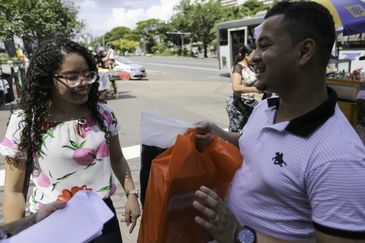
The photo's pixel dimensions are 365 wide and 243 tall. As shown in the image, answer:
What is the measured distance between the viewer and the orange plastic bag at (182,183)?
1.54m

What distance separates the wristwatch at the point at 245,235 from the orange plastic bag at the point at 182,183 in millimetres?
236

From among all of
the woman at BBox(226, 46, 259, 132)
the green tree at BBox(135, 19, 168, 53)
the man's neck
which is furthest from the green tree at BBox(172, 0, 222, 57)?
the man's neck

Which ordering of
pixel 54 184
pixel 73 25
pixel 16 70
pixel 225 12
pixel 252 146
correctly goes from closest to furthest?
pixel 252 146, pixel 54 184, pixel 16 70, pixel 73 25, pixel 225 12

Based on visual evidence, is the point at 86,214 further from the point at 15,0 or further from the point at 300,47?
the point at 15,0

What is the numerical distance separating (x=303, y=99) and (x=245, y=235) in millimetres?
521

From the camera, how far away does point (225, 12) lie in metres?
52.4

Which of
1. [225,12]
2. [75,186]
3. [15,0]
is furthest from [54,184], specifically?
[225,12]

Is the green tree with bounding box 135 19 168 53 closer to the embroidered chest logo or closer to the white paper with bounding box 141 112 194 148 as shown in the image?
the white paper with bounding box 141 112 194 148

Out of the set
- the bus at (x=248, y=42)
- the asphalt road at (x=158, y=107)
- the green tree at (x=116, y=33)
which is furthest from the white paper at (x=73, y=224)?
the green tree at (x=116, y=33)

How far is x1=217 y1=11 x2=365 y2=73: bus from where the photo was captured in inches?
427

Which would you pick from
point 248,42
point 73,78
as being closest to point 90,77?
point 73,78

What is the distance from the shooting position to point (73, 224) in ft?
4.17

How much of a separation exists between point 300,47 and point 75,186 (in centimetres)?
121

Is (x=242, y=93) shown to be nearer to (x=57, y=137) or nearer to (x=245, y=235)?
(x=57, y=137)
